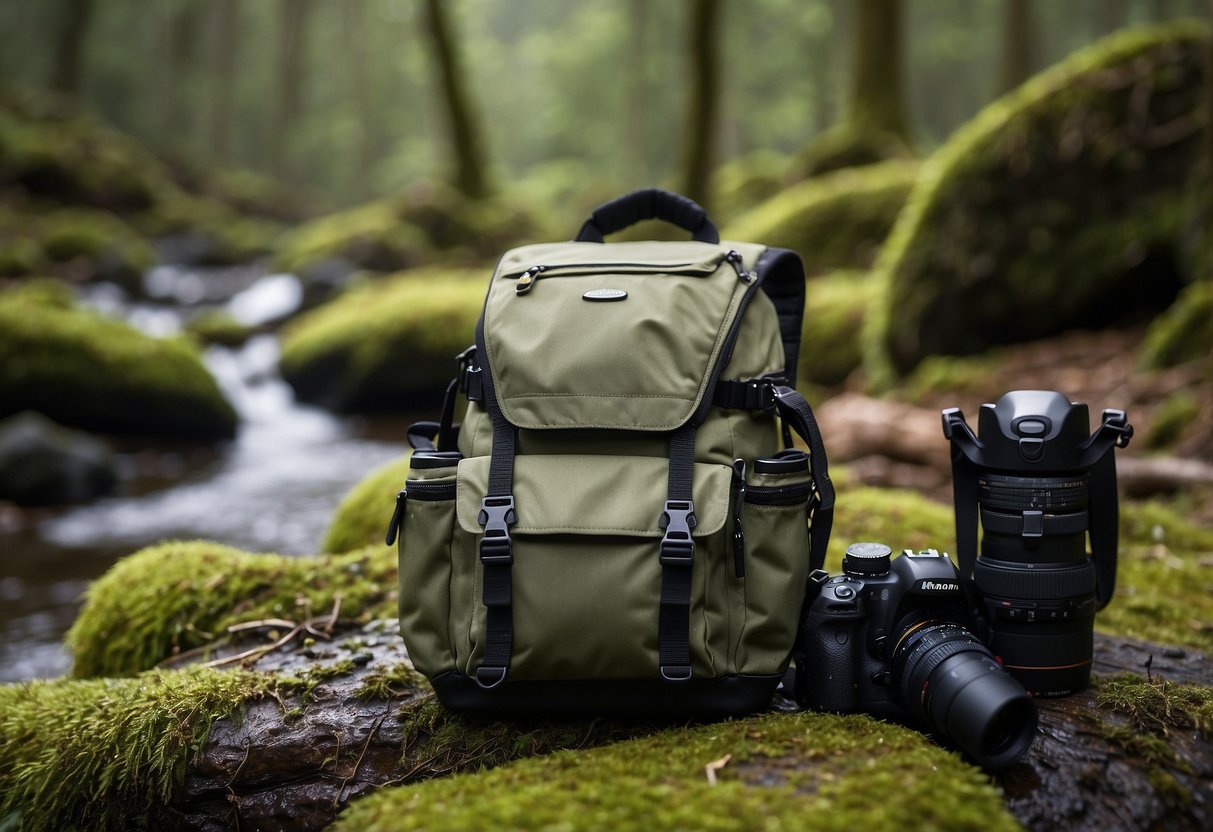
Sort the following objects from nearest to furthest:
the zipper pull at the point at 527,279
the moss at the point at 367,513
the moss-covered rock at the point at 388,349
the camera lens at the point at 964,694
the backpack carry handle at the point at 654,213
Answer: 1. the camera lens at the point at 964,694
2. the zipper pull at the point at 527,279
3. the backpack carry handle at the point at 654,213
4. the moss at the point at 367,513
5. the moss-covered rock at the point at 388,349

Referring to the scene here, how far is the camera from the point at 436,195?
16000mm

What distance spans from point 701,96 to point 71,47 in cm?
1804

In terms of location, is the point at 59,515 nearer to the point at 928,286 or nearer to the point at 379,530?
the point at 379,530

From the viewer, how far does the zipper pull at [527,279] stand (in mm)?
2453

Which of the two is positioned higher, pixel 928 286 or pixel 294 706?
pixel 928 286

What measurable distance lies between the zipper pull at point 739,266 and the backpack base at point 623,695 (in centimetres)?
105

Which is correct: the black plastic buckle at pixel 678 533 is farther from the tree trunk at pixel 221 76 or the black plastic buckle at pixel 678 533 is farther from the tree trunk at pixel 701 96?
the tree trunk at pixel 221 76

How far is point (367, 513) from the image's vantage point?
419 cm

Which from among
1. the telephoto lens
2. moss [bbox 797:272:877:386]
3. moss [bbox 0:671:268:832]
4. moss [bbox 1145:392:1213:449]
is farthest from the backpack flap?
moss [bbox 797:272:877:386]

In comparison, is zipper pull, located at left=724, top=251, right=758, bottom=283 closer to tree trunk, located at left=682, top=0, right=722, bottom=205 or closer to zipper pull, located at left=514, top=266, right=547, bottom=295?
zipper pull, located at left=514, top=266, right=547, bottom=295

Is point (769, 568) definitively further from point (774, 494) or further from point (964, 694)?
point (964, 694)

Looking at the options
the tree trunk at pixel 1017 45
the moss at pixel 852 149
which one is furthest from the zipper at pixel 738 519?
the tree trunk at pixel 1017 45

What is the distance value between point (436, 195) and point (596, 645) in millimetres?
14911

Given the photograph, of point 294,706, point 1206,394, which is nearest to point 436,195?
point 1206,394
